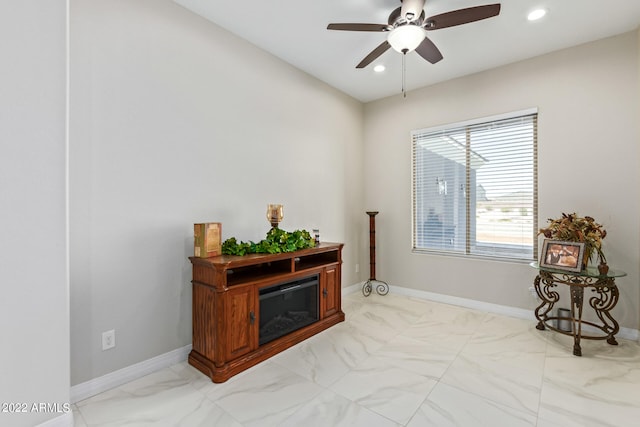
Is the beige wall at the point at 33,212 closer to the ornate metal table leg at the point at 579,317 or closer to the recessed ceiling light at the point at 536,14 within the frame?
the recessed ceiling light at the point at 536,14

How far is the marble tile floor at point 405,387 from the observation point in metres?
1.75

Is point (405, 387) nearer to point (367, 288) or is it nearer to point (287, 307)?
point (287, 307)

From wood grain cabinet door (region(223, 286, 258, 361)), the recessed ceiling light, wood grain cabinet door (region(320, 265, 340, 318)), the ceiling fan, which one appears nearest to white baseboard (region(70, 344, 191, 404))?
wood grain cabinet door (region(223, 286, 258, 361))

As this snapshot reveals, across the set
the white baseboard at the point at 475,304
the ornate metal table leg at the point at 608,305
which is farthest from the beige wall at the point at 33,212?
the ornate metal table leg at the point at 608,305

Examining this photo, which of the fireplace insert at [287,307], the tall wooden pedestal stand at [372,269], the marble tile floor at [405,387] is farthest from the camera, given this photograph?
the tall wooden pedestal stand at [372,269]

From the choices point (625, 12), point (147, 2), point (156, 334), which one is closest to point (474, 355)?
point (156, 334)

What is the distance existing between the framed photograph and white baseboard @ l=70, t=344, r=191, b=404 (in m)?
3.40

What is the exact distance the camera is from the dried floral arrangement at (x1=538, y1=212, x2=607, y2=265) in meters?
2.68

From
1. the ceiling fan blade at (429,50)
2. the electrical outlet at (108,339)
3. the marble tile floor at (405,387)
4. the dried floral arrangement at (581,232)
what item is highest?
the ceiling fan blade at (429,50)

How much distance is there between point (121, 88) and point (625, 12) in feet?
13.6

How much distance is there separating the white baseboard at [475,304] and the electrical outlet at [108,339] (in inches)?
111

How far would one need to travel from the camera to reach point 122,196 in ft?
6.91

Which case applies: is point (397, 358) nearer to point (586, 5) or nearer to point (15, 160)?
point (15, 160)

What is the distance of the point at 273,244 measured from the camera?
261 cm
